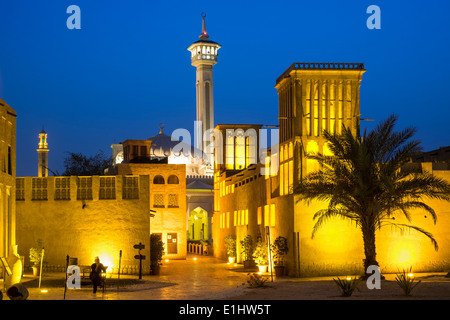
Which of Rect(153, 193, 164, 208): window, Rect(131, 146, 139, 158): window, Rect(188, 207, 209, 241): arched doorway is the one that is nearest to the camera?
Rect(153, 193, 164, 208): window

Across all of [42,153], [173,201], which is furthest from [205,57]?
[173,201]

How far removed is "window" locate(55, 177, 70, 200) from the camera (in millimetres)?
30948

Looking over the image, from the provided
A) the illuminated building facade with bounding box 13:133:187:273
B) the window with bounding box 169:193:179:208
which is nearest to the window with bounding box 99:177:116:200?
the illuminated building facade with bounding box 13:133:187:273

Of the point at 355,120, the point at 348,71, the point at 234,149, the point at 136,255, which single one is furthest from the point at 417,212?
the point at 234,149

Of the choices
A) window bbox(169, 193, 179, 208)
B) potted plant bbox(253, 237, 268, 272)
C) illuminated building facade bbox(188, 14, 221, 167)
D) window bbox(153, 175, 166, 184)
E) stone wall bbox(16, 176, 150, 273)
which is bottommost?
potted plant bbox(253, 237, 268, 272)

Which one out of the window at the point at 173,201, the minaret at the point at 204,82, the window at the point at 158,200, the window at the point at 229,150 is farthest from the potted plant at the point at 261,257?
the minaret at the point at 204,82

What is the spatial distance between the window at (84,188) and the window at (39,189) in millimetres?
1507

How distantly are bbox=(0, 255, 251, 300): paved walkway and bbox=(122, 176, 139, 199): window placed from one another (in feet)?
11.5

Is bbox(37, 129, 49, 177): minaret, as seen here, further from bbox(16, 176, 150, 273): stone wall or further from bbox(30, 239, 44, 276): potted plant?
bbox(30, 239, 44, 276): potted plant

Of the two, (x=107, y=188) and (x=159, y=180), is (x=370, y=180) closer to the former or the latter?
(x=107, y=188)

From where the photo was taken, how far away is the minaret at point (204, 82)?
83.3m

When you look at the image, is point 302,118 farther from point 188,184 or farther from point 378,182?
point 188,184

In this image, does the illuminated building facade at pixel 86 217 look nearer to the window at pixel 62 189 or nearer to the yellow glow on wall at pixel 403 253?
the window at pixel 62 189

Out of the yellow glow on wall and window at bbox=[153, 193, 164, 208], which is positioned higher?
window at bbox=[153, 193, 164, 208]
